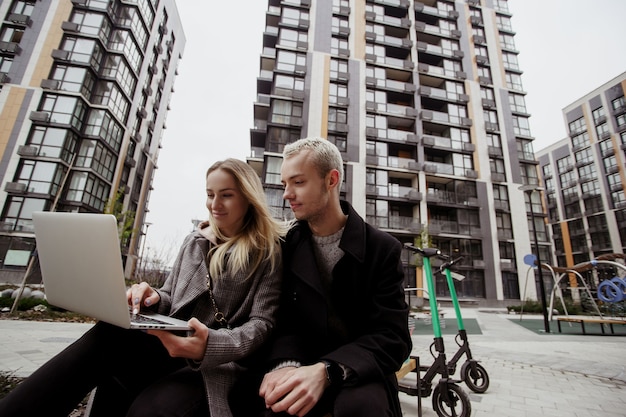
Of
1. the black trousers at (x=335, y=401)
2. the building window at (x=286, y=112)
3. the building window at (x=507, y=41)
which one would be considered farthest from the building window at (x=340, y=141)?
the black trousers at (x=335, y=401)

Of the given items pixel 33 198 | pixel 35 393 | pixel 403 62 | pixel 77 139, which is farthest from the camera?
pixel 403 62

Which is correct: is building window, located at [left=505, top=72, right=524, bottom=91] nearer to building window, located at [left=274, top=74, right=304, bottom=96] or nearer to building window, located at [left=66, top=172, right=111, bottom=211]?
building window, located at [left=274, top=74, right=304, bottom=96]

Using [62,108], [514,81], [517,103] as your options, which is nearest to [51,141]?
[62,108]

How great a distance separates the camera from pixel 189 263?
169 cm

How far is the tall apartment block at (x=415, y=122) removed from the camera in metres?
24.0

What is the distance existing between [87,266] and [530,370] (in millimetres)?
6070

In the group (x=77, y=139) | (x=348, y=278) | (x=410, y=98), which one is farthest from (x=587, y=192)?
(x=77, y=139)

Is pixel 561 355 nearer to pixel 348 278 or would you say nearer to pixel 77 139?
pixel 348 278

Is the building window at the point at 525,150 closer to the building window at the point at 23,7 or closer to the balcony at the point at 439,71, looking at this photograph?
the balcony at the point at 439,71

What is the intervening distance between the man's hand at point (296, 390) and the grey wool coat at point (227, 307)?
0.23m

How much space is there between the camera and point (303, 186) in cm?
163

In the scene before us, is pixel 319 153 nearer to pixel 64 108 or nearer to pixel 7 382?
pixel 7 382

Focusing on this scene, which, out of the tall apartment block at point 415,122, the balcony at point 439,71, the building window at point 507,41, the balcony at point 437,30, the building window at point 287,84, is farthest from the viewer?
the building window at point 507,41

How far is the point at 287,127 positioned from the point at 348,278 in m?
23.5
